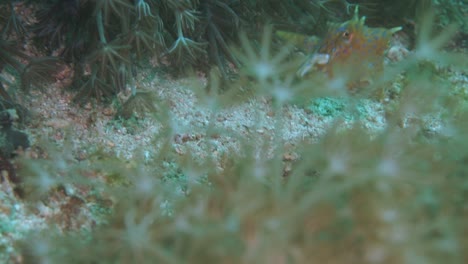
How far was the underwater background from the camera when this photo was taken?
146 cm

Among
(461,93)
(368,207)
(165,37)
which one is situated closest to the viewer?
(368,207)

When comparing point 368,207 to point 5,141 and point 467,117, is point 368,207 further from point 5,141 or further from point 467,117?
point 5,141

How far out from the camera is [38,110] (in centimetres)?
286

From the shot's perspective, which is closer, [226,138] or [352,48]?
[226,138]

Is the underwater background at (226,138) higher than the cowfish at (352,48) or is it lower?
lower

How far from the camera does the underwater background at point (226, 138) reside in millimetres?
1458

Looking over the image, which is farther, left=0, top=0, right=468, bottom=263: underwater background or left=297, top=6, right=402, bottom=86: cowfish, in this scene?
left=297, top=6, right=402, bottom=86: cowfish

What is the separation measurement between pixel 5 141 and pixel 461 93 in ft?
11.7

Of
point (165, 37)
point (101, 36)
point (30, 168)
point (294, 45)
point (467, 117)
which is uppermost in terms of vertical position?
point (294, 45)

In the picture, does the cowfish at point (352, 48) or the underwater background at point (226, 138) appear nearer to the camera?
the underwater background at point (226, 138)

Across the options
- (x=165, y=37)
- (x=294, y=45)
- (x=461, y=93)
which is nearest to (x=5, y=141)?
(x=165, y=37)

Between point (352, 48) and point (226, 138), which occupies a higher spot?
point (352, 48)

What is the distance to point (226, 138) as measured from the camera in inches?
119

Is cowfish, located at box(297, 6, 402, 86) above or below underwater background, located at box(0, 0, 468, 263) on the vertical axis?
above
